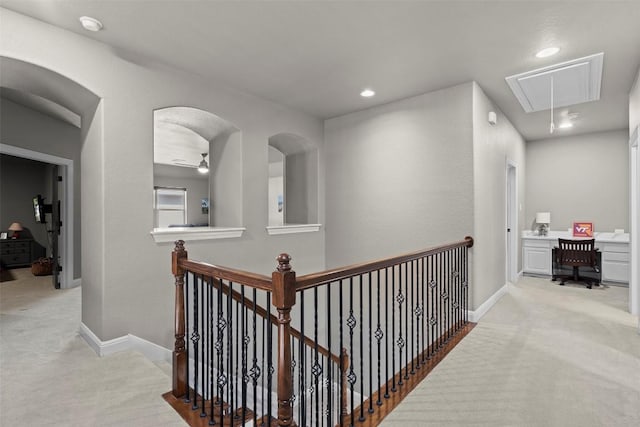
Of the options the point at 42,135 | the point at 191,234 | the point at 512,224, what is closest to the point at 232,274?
the point at 191,234

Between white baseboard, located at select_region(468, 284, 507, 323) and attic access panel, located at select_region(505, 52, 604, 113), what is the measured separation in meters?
2.50

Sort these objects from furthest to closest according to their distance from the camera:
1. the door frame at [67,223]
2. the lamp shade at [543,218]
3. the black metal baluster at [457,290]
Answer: the lamp shade at [543,218] → the door frame at [67,223] → the black metal baluster at [457,290]

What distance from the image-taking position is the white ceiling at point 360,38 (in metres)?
2.27

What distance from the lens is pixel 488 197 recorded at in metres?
3.94

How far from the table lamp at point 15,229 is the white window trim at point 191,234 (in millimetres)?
5561

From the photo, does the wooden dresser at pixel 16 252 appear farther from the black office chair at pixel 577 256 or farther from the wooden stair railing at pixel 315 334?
the black office chair at pixel 577 256

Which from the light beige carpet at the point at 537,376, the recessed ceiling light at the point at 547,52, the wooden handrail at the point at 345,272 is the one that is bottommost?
the light beige carpet at the point at 537,376

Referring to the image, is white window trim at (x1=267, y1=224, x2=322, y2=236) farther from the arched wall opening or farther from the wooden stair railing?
the arched wall opening

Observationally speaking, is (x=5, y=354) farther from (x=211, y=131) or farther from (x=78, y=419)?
(x=211, y=131)

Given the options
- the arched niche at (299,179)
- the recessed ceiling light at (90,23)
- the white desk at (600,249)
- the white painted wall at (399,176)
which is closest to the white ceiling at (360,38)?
the recessed ceiling light at (90,23)

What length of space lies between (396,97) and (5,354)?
4507 mm

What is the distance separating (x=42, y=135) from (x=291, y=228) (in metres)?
3.83

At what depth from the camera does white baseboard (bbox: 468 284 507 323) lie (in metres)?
3.53

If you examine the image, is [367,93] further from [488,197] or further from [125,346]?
[125,346]
